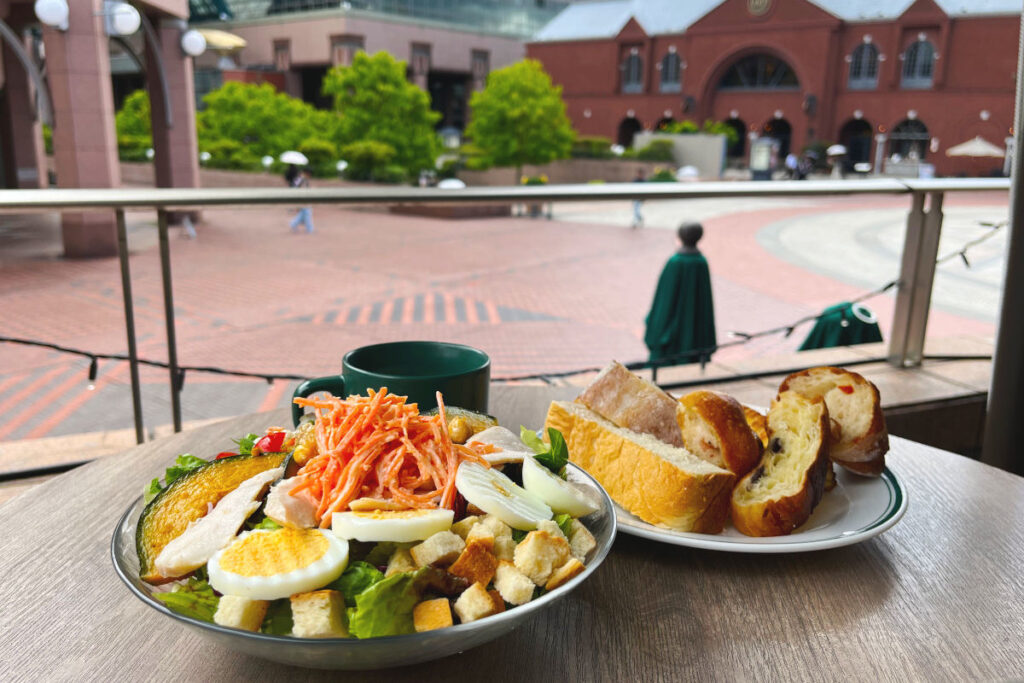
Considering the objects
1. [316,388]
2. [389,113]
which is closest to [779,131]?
[389,113]

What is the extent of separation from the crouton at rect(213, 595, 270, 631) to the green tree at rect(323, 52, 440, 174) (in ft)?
71.9

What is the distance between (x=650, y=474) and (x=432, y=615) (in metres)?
0.35

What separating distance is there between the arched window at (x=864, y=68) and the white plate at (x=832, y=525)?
3264 centimetres

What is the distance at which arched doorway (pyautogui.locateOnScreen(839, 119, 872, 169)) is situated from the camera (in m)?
30.7

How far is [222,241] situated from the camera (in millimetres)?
13188

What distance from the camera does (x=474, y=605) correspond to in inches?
23.4

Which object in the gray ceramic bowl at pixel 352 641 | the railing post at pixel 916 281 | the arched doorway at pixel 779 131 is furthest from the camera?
the arched doorway at pixel 779 131

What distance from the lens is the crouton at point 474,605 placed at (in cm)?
59

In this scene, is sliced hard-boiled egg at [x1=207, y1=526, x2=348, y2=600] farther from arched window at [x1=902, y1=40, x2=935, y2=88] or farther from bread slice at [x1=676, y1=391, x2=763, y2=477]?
arched window at [x1=902, y1=40, x2=935, y2=88]

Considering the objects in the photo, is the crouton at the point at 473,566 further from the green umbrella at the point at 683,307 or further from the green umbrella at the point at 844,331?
the green umbrella at the point at 683,307

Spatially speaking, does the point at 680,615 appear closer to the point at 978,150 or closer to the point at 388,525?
the point at 388,525

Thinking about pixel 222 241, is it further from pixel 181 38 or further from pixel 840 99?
pixel 840 99

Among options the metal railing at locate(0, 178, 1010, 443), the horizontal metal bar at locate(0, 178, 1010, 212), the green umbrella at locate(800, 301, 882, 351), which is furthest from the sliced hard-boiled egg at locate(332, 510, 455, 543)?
the green umbrella at locate(800, 301, 882, 351)

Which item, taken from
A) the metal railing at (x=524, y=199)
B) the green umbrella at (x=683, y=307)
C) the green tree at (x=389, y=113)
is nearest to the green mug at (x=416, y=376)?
the metal railing at (x=524, y=199)
